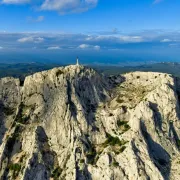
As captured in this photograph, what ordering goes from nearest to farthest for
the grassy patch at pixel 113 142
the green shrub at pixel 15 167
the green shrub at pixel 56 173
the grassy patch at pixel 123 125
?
the green shrub at pixel 56 173
the green shrub at pixel 15 167
the grassy patch at pixel 113 142
the grassy patch at pixel 123 125

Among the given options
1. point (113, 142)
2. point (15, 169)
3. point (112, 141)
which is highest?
point (112, 141)

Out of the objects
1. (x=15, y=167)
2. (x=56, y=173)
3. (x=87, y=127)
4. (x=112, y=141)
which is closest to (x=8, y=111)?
(x=15, y=167)

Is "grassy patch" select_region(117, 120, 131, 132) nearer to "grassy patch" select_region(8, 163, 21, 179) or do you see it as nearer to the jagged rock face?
the jagged rock face

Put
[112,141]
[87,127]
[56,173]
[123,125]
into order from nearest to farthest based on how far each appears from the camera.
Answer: [56,173] → [112,141] → [87,127] → [123,125]

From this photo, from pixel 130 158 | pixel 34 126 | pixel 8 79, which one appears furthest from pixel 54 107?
pixel 130 158

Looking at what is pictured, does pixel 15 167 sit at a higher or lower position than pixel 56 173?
higher

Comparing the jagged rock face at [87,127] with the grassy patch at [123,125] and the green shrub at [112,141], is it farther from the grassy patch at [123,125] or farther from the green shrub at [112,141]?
the grassy patch at [123,125]

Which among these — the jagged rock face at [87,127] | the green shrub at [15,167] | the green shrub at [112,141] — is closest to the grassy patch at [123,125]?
the jagged rock face at [87,127]

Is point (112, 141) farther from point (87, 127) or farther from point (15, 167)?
point (15, 167)

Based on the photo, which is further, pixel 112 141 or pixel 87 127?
pixel 87 127

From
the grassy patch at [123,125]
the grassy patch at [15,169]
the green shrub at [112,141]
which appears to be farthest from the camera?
the grassy patch at [123,125]
